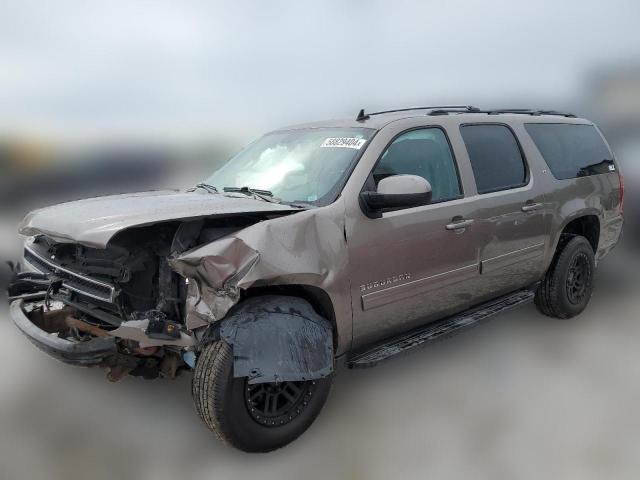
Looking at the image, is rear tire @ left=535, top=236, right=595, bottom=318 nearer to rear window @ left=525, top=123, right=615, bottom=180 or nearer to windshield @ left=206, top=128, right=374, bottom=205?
rear window @ left=525, top=123, right=615, bottom=180

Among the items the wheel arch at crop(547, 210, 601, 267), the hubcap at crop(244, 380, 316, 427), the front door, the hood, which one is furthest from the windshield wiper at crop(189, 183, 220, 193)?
the wheel arch at crop(547, 210, 601, 267)

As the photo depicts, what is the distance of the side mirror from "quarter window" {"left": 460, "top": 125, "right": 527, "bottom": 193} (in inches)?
39.8

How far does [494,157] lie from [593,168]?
1.61 m

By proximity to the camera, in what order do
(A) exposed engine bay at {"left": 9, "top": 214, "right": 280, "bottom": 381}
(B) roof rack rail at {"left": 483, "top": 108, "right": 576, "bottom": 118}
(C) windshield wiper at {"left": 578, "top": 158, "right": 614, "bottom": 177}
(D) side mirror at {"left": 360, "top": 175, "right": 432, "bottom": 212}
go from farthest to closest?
(C) windshield wiper at {"left": 578, "top": 158, "right": 614, "bottom": 177}
(B) roof rack rail at {"left": 483, "top": 108, "right": 576, "bottom": 118}
(D) side mirror at {"left": 360, "top": 175, "right": 432, "bottom": 212}
(A) exposed engine bay at {"left": 9, "top": 214, "right": 280, "bottom": 381}

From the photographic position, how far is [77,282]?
3.16 metres

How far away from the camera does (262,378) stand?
2.66 meters

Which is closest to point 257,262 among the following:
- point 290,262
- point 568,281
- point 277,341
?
point 290,262

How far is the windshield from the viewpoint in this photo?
3.38 metres

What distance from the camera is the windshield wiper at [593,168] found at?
507cm

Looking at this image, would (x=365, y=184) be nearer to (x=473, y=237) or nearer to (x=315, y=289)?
(x=315, y=289)

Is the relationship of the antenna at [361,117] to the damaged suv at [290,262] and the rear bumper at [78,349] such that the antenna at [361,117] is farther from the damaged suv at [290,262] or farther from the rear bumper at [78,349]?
the rear bumper at [78,349]

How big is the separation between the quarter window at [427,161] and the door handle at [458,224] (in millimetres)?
189

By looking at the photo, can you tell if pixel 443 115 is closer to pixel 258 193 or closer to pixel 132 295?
pixel 258 193

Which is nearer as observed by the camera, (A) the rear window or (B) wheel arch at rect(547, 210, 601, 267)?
(A) the rear window
